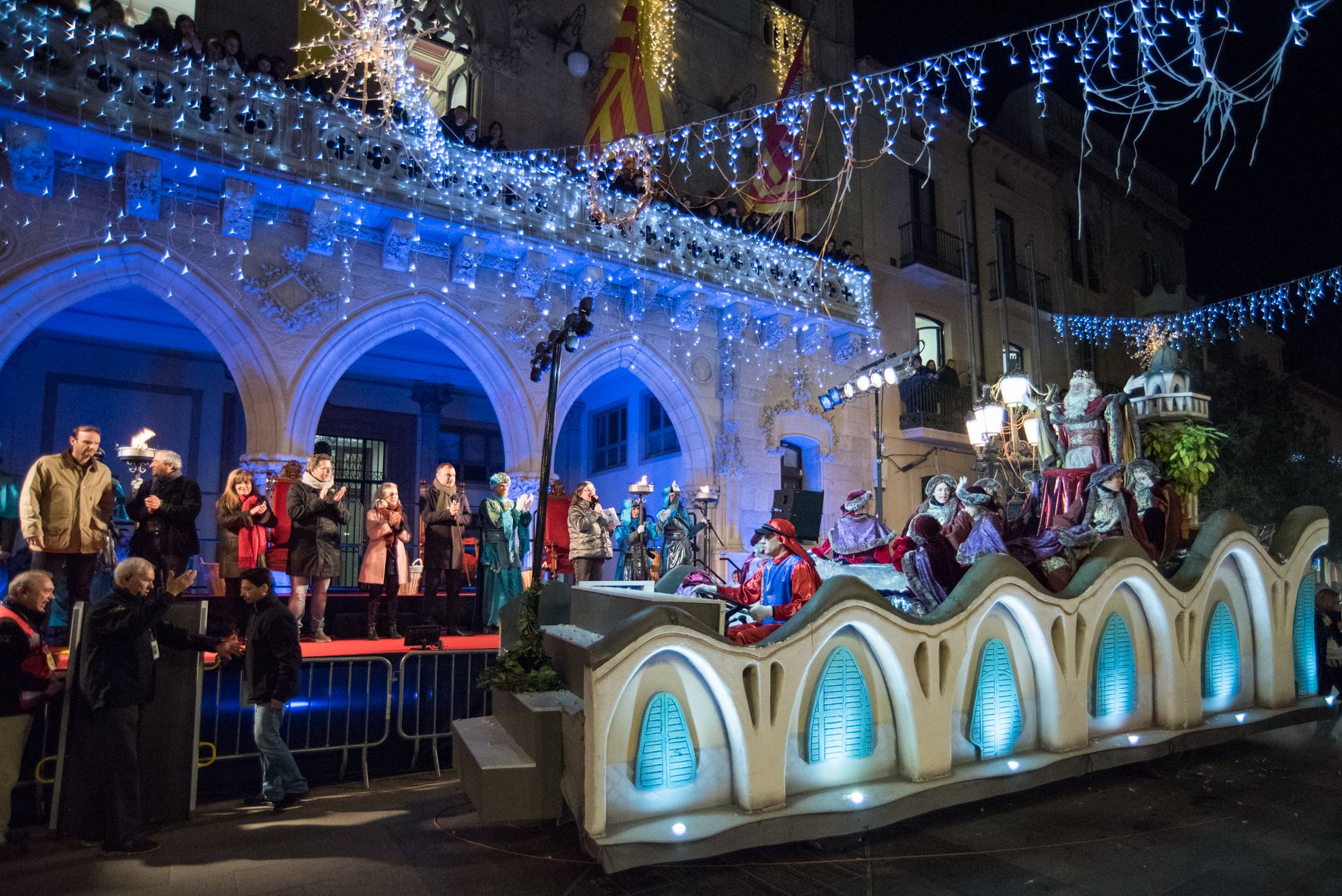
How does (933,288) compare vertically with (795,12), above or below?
below

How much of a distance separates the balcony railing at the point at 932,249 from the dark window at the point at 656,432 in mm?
7086

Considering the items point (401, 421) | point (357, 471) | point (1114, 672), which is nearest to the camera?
point (1114, 672)

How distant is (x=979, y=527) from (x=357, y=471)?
13651 millimetres

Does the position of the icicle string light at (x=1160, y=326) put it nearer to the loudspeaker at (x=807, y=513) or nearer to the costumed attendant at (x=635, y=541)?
the loudspeaker at (x=807, y=513)

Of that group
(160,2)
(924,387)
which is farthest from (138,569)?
(924,387)

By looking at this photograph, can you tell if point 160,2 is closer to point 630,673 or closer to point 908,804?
point 630,673

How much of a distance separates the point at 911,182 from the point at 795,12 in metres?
5.03

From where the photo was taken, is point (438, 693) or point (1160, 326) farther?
point (1160, 326)

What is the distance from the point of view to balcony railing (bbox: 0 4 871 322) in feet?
30.2

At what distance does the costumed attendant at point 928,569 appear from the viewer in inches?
266

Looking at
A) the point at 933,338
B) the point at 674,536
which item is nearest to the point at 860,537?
the point at 674,536

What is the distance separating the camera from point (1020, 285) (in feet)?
73.8

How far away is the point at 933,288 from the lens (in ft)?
66.2

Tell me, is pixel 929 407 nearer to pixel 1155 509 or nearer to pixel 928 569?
pixel 1155 509
